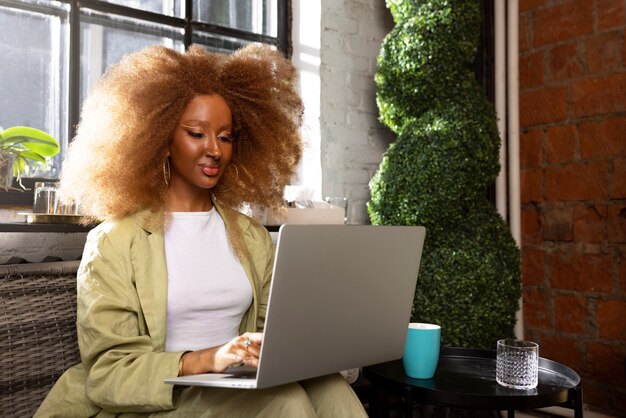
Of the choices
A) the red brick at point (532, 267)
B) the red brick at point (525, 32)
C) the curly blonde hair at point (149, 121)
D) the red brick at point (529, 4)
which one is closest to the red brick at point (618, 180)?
the red brick at point (532, 267)

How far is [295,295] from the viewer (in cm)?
112

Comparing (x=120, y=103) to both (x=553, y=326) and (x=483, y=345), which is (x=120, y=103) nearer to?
(x=483, y=345)

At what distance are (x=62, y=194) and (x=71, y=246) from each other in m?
0.50

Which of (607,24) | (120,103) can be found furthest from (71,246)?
(607,24)

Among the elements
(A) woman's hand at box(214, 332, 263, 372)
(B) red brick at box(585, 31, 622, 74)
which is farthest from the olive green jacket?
(B) red brick at box(585, 31, 622, 74)

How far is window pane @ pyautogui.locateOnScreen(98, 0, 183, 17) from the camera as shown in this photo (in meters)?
2.42

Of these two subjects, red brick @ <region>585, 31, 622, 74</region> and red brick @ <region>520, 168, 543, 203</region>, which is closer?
red brick @ <region>585, 31, 622, 74</region>

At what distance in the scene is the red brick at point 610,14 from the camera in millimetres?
2605

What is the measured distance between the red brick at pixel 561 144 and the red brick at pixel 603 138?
0.14 feet

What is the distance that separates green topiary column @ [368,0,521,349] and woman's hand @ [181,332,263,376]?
4.41 feet

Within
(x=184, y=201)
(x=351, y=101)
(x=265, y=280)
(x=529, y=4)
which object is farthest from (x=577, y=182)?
(x=184, y=201)

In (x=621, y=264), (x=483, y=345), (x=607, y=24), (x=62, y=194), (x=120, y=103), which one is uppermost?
(x=607, y=24)

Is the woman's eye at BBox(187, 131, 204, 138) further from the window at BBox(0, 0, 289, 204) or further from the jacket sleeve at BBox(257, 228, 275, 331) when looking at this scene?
the window at BBox(0, 0, 289, 204)

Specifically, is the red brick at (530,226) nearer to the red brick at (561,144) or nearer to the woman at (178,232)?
the red brick at (561,144)
